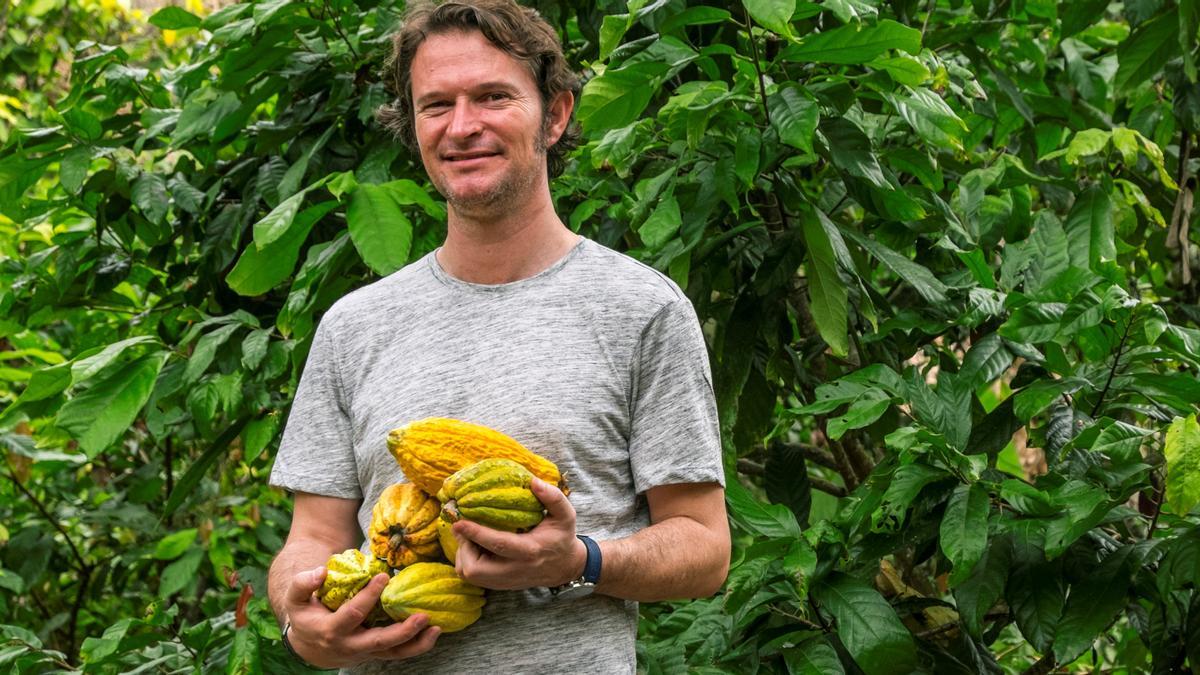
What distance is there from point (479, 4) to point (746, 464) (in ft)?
4.76

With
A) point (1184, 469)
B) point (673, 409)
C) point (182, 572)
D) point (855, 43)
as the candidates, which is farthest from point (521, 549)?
point (182, 572)

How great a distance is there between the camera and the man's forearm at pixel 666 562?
1.39 meters

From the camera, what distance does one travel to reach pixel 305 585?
53.5 inches

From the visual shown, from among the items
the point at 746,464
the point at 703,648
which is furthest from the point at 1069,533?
the point at 746,464

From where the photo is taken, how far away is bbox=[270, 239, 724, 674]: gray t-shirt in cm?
146

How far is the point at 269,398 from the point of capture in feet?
7.90

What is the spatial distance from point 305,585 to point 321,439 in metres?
0.31

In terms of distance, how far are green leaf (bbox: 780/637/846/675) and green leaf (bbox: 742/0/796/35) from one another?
90 centimetres

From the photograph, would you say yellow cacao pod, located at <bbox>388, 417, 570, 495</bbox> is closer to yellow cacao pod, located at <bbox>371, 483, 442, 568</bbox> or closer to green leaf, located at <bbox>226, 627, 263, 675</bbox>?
yellow cacao pod, located at <bbox>371, 483, 442, 568</bbox>

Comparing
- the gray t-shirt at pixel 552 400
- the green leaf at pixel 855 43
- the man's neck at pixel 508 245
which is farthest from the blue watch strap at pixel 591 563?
the green leaf at pixel 855 43

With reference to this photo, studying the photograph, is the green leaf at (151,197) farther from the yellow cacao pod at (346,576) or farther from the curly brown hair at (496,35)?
the yellow cacao pod at (346,576)

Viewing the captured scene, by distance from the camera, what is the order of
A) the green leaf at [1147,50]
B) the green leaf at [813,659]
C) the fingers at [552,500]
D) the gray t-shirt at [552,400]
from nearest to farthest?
the fingers at [552,500], the gray t-shirt at [552,400], the green leaf at [813,659], the green leaf at [1147,50]

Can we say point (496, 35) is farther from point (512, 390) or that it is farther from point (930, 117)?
point (930, 117)

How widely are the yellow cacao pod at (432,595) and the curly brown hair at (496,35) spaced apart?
2.01ft
